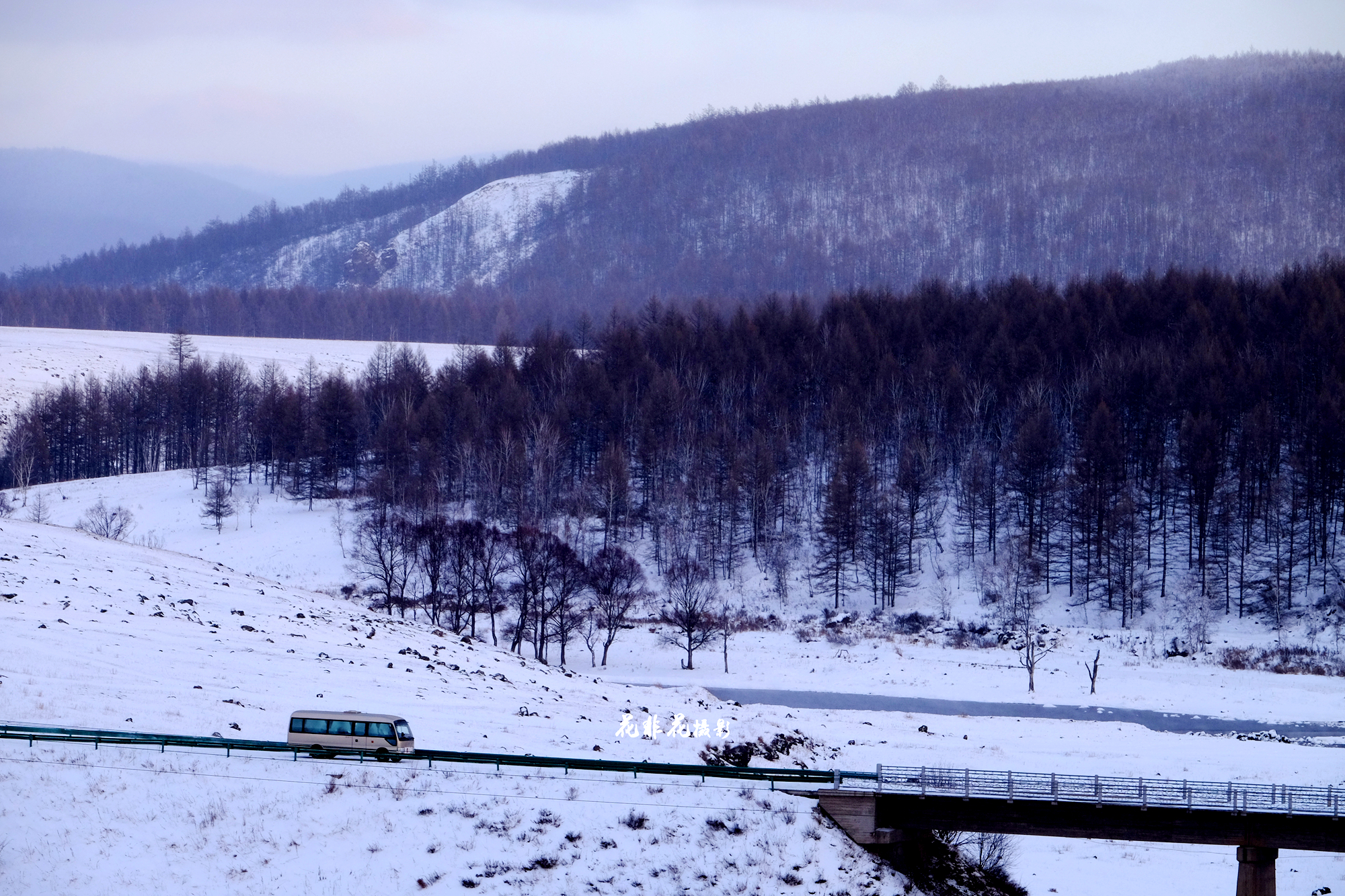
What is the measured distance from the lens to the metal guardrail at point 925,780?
28750 mm

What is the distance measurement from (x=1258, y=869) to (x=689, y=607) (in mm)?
39868

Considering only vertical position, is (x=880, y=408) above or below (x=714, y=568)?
above

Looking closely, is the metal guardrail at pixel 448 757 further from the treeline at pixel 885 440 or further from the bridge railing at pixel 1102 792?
the treeline at pixel 885 440

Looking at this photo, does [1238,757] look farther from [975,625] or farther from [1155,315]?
[1155,315]

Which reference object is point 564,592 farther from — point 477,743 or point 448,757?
point 448,757

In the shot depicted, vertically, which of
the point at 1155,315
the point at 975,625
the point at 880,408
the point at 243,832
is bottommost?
the point at 975,625

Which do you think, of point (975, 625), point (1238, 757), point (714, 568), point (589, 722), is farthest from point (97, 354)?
point (1238, 757)

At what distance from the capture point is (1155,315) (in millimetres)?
107312

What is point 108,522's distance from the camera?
84938 millimetres

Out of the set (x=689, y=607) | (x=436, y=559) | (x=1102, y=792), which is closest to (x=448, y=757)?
(x=1102, y=792)

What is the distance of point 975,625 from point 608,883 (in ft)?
161

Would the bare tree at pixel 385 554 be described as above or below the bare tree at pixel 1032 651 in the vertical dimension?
above

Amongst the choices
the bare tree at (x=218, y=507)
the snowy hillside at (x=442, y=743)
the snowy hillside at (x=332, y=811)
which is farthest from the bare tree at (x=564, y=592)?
the bare tree at (x=218, y=507)

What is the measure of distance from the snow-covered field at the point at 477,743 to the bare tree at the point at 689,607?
141 centimetres
